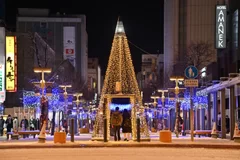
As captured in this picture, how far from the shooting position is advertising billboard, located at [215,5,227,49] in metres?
70.9

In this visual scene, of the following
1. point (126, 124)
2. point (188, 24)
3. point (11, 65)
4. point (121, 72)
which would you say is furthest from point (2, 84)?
point (188, 24)

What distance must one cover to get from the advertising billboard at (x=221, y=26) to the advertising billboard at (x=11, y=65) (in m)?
22.3

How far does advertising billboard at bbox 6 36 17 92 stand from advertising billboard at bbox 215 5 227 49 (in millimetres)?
22302

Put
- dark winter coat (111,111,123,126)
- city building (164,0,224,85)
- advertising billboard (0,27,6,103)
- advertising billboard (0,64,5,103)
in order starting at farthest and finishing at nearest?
city building (164,0,224,85) < advertising billboard (0,27,6,103) < advertising billboard (0,64,5,103) < dark winter coat (111,111,123,126)

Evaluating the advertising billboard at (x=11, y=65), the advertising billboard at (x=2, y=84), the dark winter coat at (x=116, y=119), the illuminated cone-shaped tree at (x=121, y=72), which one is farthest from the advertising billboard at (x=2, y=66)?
the dark winter coat at (x=116, y=119)

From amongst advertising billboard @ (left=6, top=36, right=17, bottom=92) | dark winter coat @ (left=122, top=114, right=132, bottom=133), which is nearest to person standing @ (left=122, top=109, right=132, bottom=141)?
A: dark winter coat @ (left=122, top=114, right=132, bottom=133)

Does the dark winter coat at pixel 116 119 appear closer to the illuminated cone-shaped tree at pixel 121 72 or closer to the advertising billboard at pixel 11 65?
the illuminated cone-shaped tree at pixel 121 72

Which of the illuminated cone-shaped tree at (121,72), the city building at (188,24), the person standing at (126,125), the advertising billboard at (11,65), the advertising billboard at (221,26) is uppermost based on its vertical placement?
the city building at (188,24)

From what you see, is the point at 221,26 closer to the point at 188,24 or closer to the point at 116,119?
the point at 116,119

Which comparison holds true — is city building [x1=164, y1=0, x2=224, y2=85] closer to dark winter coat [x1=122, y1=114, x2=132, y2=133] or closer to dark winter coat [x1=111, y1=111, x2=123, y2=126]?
dark winter coat [x1=122, y1=114, x2=132, y2=133]

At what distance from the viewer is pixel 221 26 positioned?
7131cm

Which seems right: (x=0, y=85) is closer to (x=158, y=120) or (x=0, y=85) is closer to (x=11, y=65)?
(x=11, y=65)

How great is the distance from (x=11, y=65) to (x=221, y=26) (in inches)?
912

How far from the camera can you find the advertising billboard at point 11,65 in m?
74.4
